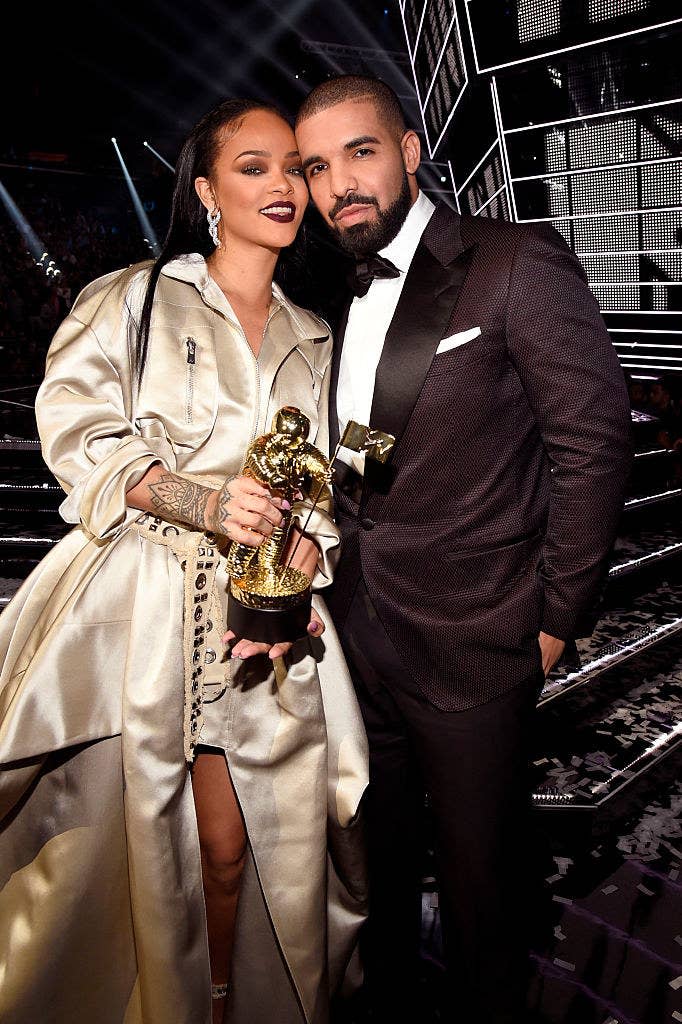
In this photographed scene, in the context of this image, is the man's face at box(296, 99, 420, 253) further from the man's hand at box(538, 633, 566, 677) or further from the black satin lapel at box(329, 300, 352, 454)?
the man's hand at box(538, 633, 566, 677)

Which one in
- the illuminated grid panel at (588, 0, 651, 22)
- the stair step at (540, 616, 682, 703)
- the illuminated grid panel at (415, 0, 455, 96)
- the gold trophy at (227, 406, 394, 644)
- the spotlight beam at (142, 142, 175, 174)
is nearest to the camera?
the gold trophy at (227, 406, 394, 644)

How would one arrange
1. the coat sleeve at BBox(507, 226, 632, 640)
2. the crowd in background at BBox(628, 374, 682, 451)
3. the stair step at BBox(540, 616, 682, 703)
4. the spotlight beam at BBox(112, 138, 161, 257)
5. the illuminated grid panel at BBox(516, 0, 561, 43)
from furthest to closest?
the spotlight beam at BBox(112, 138, 161, 257), the crowd in background at BBox(628, 374, 682, 451), the illuminated grid panel at BBox(516, 0, 561, 43), the stair step at BBox(540, 616, 682, 703), the coat sleeve at BBox(507, 226, 632, 640)

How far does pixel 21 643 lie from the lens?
1.54 meters

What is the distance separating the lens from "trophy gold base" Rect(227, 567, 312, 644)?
4.11ft

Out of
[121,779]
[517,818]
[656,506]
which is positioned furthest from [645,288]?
[121,779]

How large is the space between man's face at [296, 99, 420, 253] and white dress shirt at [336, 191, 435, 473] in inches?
1.5

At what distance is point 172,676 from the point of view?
1.53 meters

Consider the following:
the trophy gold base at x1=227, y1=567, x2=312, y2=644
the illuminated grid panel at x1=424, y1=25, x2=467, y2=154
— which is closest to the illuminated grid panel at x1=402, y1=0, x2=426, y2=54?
the illuminated grid panel at x1=424, y1=25, x2=467, y2=154

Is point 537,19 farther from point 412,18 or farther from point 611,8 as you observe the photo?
point 412,18

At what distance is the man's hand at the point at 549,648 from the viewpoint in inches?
62.2

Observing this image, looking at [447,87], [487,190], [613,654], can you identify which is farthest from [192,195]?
[447,87]

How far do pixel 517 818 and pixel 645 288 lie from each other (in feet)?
12.8

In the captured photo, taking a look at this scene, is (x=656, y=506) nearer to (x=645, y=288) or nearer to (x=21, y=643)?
(x=645, y=288)

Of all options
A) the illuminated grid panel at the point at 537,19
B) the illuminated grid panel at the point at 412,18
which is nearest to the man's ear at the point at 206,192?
the illuminated grid panel at the point at 537,19
